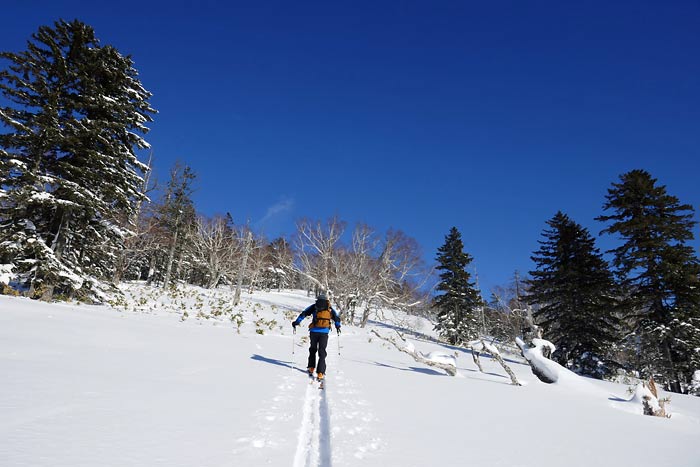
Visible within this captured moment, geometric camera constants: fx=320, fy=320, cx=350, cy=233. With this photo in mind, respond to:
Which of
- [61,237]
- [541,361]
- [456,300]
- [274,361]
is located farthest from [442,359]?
[456,300]

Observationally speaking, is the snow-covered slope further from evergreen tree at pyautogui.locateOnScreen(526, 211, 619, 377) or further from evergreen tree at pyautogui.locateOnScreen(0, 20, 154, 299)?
evergreen tree at pyautogui.locateOnScreen(526, 211, 619, 377)

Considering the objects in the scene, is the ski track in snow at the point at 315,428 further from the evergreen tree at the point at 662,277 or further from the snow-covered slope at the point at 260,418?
the evergreen tree at the point at 662,277

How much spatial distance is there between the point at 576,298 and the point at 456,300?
935 centimetres

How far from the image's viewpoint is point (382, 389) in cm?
605

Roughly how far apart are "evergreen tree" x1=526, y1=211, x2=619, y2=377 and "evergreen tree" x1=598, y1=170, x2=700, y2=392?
1616mm

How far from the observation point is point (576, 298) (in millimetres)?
18891

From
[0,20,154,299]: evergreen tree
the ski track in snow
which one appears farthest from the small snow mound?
[0,20,154,299]: evergreen tree

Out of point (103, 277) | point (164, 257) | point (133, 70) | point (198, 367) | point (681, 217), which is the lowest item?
point (198, 367)

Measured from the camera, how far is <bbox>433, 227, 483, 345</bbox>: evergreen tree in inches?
1049

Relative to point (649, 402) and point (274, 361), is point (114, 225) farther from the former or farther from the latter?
point (649, 402)

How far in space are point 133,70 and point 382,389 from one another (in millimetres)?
16197

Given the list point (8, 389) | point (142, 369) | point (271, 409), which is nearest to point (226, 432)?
point (271, 409)

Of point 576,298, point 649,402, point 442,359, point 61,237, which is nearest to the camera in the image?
point 649,402

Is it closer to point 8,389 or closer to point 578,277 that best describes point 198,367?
point 8,389
